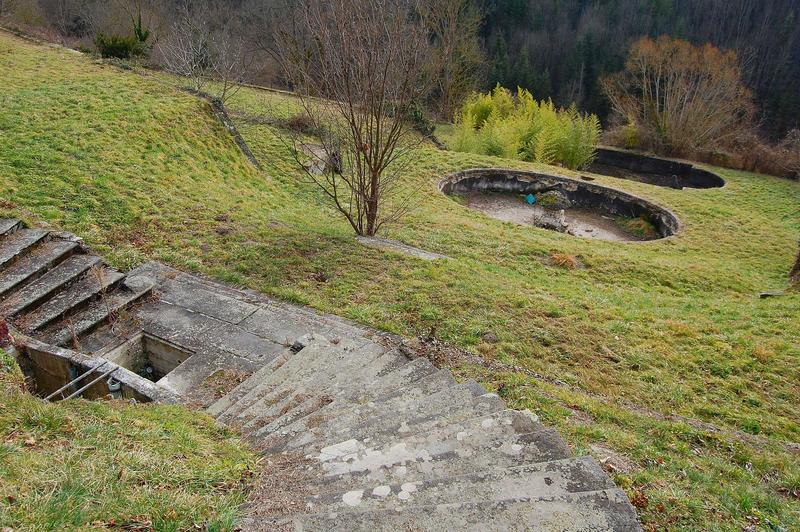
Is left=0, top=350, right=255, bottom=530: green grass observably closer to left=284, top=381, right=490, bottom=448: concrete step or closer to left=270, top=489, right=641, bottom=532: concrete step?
left=270, top=489, right=641, bottom=532: concrete step

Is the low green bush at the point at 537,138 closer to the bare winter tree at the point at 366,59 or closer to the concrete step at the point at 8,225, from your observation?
the bare winter tree at the point at 366,59

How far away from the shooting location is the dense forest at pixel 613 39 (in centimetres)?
4278

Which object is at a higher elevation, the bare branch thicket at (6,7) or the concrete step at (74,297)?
the bare branch thicket at (6,7)

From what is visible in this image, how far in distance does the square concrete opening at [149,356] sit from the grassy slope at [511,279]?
1.72 m

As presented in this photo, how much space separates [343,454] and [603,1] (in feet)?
204

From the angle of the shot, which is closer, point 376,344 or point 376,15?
point 376,344

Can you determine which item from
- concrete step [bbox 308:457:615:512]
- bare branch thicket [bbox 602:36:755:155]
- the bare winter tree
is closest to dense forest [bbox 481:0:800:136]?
bare branch thicket [bbox 602:36:755:155]

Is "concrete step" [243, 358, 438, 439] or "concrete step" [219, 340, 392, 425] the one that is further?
"concrete step" [219, 340, 392, 425]

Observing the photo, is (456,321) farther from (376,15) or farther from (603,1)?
(603,1)

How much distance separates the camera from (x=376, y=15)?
859 cm

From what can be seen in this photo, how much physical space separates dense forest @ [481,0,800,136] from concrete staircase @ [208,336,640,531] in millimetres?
42186

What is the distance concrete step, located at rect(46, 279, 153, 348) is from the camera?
20.7 ft

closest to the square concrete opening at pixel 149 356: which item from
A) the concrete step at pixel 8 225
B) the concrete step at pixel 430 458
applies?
the concrete step at pixel 8 225

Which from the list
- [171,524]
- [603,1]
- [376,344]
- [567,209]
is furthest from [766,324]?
[603,1]
